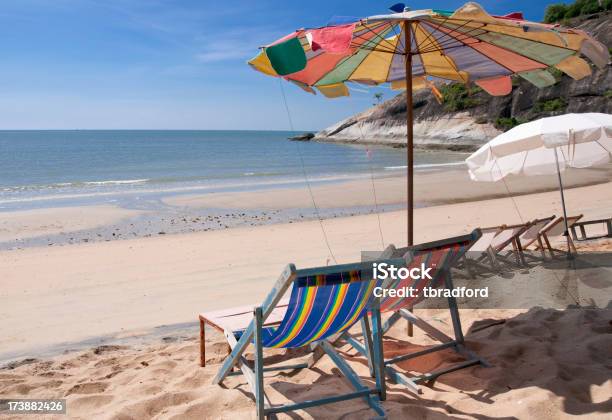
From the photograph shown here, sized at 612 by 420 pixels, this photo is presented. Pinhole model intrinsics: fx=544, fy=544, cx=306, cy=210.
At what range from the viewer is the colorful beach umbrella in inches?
122

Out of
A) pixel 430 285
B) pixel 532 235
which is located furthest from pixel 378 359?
pixel 532 235

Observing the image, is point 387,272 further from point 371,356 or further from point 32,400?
point 32,400

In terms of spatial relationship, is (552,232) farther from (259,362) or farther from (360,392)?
(259,362)

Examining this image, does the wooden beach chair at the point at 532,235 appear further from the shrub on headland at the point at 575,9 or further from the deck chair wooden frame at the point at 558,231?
the shrub on headland at the point at 575,9

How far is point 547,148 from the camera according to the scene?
5949mm

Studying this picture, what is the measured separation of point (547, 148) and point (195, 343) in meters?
4.24

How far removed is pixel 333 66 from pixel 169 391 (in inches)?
115

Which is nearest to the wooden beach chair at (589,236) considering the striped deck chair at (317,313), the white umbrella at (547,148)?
the white umbrella at (547,148)

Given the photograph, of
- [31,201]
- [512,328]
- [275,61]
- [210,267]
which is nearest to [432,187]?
[210,267]

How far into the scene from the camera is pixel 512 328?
3953 mm

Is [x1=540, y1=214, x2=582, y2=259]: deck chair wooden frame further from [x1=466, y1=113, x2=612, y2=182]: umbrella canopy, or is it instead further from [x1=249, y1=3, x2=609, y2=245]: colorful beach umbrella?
[x1=249, y1=3, x2=609, y2=245]: colorful beach umbrella

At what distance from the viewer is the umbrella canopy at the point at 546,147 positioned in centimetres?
521

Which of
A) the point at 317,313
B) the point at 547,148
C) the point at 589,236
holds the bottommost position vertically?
the point at 589,236

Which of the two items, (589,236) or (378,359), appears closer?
(378,359)
